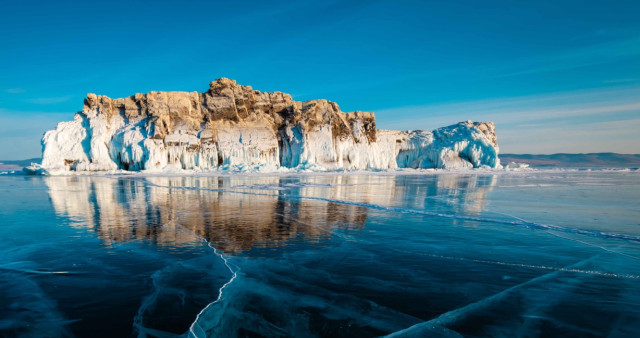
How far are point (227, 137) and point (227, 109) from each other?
431cm

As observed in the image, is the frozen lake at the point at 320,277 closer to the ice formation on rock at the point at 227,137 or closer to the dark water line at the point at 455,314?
the dark water line at the point at 455,314

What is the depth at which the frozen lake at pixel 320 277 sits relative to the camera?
3136 mm

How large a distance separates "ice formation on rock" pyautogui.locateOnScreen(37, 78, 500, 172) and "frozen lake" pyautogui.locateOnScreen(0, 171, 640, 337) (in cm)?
3563

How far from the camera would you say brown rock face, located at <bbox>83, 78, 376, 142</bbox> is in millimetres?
43125

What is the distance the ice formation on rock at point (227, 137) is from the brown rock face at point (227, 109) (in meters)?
0.14

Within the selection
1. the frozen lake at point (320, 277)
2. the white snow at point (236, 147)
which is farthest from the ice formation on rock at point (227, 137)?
the frozen lake at point (320, 277)

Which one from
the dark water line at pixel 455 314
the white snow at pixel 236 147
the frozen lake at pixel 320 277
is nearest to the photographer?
the dark water line at pixel 455 314

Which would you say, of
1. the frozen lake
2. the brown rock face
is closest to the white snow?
the brown rock face

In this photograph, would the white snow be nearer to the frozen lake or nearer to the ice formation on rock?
the ice formation on rock

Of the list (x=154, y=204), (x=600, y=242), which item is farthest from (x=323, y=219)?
(x=154, y=204)

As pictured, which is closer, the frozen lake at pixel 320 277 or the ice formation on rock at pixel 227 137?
the frozen lake at pixel 320 277

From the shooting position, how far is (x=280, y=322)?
10.3ft

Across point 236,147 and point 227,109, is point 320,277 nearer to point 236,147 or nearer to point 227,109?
point 236,147

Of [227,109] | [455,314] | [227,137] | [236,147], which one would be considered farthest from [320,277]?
[227,109]
